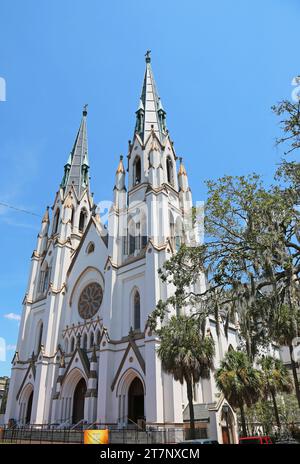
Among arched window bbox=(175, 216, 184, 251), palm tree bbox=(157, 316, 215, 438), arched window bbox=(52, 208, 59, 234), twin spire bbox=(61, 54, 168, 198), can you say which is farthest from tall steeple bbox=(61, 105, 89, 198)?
palm tree bbox=(157, 316, 215, 438)

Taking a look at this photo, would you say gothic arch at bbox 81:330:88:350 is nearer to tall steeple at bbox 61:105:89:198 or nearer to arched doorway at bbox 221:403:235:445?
arched doorway at bbox 221:403:235:445

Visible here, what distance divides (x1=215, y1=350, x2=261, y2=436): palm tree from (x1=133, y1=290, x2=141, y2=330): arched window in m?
7.62

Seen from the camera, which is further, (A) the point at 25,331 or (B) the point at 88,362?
(A) the point at 25,331

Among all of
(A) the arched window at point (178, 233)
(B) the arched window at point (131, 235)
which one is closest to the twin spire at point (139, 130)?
(B) the arched window at point (131, 235)

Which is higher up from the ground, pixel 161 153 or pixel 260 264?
pixel 161 153

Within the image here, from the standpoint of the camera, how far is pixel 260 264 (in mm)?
10109

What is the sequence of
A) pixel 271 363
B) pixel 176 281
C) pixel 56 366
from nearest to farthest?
pixel 176 281 < pixel 271 363 < pixel 56 366

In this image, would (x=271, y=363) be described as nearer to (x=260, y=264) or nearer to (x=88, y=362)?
(x=88, y=362)

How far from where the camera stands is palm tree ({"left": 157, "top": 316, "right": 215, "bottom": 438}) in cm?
1752

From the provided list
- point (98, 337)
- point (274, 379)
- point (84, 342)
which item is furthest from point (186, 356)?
point (84, 342)

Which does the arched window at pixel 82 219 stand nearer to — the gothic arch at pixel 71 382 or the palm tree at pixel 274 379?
the gothic arch at pixel 71 382
